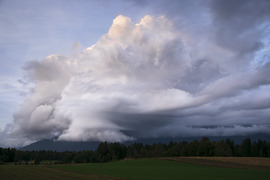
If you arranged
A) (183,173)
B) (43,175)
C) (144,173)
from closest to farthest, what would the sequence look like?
(43,175), (183,173), (144,173)

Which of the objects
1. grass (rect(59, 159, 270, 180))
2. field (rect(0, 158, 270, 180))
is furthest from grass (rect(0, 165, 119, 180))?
grass (rect(59, 159, 270, 180))

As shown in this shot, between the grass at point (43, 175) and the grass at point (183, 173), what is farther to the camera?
the grass at point (183, 173)

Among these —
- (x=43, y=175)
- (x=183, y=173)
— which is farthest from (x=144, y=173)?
(x=43, y=175)

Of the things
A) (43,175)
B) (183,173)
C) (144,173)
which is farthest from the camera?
(144,173)

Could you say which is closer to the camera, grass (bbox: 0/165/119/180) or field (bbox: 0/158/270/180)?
grass (bbox: 0/165/119/180)

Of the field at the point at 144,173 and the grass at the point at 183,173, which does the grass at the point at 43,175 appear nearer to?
the field at the point at 144,173

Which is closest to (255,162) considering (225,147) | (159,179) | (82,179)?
(159,179)

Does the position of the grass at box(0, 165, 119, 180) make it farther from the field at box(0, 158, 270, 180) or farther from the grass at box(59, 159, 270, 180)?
the grass at box(59, 159, 270, 180)

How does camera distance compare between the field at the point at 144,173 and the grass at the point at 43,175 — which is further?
the field at the point at 144,173

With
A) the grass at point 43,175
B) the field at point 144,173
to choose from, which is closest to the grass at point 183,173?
the field at point 144,173

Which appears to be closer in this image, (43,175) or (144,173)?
(43,175)

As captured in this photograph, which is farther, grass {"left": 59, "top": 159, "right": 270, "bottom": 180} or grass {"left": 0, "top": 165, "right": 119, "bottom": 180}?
grass {"left": 59, "top": 159, "right": 270, "bottom": 180}

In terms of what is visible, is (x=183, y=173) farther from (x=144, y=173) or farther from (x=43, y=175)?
(x=43, y=175)

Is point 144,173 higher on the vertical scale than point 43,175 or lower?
lower
